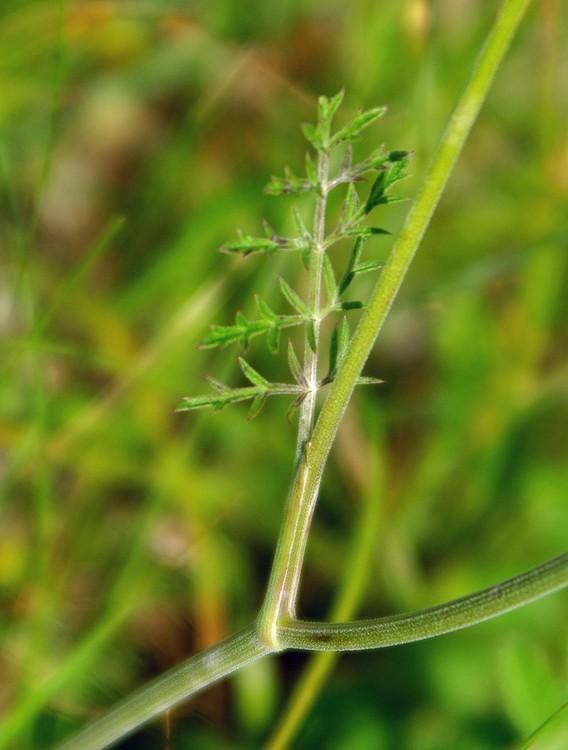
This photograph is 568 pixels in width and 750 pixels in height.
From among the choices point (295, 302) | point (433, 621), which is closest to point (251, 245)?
point (295, 302)

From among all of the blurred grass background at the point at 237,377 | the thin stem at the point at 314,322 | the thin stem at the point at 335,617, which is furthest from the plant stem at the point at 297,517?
the blurred grass background at the point at 237,377

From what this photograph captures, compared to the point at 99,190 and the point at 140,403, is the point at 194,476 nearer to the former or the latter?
the point at 140,403

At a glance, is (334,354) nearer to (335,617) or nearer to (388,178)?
(388,178)

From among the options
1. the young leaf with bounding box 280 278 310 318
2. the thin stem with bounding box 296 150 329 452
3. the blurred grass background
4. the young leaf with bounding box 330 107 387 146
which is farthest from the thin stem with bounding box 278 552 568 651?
the blurred grass background

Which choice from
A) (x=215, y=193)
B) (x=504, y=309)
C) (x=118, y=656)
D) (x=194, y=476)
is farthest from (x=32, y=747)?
(x=504, y=309)

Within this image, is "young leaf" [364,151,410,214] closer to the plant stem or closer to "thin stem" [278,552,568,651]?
the plant stem

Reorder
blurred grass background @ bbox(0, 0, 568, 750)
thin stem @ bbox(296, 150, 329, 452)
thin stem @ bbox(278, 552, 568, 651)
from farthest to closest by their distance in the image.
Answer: blurred grass background @ bbox(0, 0, 568, 750)
thin stem @ bbox(296, 150, 329, 452)
thin stem @ bbox(278, 552, 568, 651)
